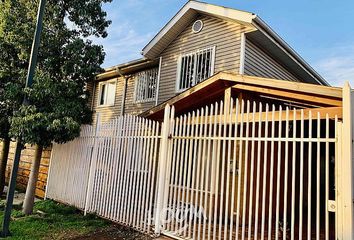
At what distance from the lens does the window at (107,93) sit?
49.6 feet

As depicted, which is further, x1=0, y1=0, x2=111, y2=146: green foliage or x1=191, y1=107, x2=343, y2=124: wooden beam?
x1=0, y1=0, x2=111, y2=146: green foliage

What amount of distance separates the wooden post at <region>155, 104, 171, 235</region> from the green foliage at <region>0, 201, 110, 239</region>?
6.03ft

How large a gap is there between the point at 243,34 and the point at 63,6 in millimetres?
5854

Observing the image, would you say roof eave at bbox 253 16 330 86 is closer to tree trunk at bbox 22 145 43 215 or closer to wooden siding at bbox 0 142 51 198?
tree trunk at bbox 22 145 43 215

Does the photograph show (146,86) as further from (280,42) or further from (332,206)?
(332,206)

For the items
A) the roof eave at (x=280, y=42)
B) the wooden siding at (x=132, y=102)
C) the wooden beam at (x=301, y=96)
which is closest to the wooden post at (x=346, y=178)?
the wooden beam at (x=301, y=96)

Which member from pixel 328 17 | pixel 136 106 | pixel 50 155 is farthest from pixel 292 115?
pixel 328 17

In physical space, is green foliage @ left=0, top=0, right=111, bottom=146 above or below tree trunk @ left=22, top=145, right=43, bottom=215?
above

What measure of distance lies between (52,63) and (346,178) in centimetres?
857

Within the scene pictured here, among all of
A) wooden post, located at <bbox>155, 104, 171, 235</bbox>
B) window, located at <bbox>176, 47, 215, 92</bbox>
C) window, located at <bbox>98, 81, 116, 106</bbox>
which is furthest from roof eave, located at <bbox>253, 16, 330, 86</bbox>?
window, located at <bbox>98, 81, 116, 106</bbox>

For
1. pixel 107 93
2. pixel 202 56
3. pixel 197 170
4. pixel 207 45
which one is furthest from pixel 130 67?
pixel 197 170

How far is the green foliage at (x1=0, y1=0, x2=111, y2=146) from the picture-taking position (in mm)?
8500

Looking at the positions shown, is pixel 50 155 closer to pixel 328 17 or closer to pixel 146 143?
pixel 146 143

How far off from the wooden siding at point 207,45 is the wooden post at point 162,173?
3678 millimetres
